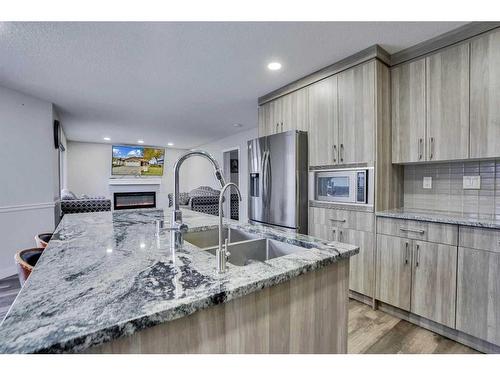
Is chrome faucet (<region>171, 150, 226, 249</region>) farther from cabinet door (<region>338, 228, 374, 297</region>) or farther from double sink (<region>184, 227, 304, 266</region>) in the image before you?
cabinet door (<region>338, 228, 374, 297</region>)

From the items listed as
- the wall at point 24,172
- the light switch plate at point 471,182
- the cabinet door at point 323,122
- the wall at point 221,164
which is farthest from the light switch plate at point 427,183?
the wall at point 24,172

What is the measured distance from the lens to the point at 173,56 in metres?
2.34

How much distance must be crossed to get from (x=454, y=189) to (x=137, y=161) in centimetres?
809

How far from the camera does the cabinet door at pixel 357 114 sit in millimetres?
2256

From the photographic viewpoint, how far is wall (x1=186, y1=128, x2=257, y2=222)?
5.94 meters

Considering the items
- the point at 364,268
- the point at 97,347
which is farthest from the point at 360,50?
the point at 97,347

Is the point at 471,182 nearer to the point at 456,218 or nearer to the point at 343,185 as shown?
the point at 456,218

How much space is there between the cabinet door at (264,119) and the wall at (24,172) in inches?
121

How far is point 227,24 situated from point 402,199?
229 cm

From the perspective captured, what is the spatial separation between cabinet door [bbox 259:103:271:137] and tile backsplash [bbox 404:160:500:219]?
173cm

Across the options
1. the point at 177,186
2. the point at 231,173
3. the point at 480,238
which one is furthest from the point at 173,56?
the point at 231,173

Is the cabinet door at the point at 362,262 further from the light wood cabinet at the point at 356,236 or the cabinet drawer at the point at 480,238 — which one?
the cabinet drawer at the point at 480,238

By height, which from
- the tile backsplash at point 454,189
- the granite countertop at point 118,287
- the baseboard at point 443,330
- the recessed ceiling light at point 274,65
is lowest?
the baseboard at point 443,330

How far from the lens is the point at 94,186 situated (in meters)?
7.62
